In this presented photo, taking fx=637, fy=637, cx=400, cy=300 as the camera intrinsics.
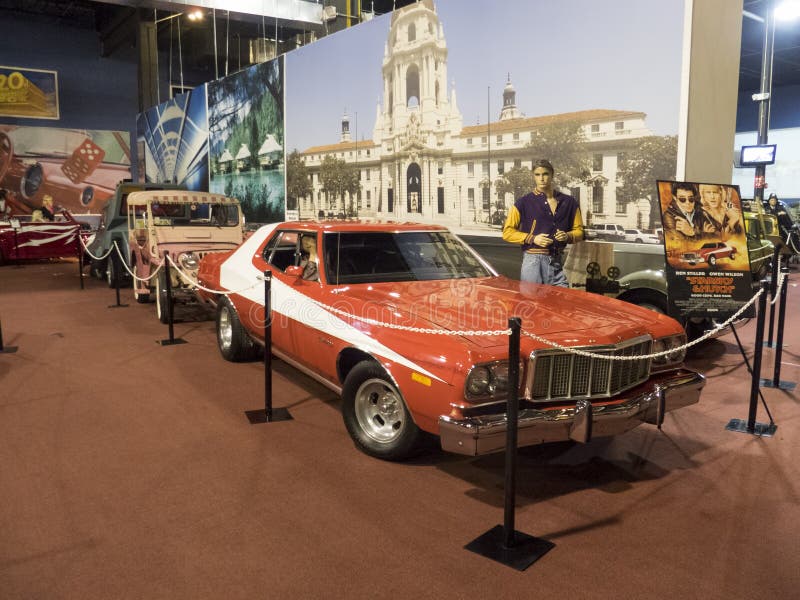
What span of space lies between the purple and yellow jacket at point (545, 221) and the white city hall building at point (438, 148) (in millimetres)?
1449

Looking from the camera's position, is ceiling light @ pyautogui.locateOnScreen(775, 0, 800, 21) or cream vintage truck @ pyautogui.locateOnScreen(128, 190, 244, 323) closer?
cream vintage truck @ pyautogui.locateOnScreen(128, 190, 244, 323)

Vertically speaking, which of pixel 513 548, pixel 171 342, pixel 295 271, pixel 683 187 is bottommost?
pixel 513 548

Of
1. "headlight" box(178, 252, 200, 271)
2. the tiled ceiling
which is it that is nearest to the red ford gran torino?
"headlight" box(178, 252, 200, 271)

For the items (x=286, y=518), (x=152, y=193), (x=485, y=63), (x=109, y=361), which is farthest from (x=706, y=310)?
(x=152, y=193)

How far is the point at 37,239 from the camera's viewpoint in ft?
47.6

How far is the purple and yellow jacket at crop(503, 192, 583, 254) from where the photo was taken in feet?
18.6

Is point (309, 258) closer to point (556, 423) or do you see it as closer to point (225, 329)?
point (225, 329)

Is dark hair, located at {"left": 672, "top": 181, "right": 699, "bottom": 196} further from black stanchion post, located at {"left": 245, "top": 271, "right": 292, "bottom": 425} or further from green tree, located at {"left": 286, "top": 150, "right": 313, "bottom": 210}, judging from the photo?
green tree, located at {"left": 286, "top": 150, "right": 313, "bottom": 210}

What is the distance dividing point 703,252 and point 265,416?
3820mm

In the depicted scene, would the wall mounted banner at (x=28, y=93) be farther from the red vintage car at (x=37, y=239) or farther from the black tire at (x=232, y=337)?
the black tire at (x=232, y=337)

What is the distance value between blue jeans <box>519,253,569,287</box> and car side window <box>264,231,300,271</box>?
210 cm

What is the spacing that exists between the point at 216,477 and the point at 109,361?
323 cm

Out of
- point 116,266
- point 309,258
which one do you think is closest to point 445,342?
point 309,258

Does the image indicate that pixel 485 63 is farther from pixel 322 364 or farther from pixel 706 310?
pixel 322 364
